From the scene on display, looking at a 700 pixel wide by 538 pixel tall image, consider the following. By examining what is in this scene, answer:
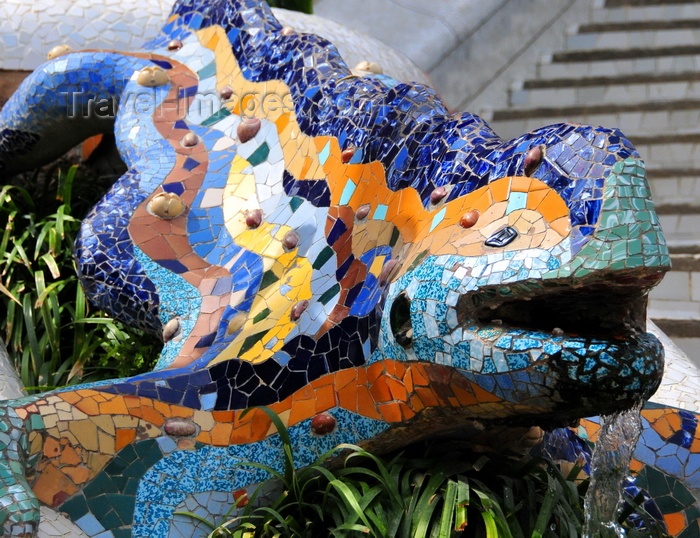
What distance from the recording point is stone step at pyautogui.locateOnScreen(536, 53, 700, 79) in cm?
772

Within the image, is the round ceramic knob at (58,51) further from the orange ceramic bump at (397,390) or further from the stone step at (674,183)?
the stone step at (674,183)

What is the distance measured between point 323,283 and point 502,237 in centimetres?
66

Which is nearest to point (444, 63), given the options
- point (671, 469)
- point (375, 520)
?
point (671, 469)

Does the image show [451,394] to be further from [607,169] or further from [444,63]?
[444,63]

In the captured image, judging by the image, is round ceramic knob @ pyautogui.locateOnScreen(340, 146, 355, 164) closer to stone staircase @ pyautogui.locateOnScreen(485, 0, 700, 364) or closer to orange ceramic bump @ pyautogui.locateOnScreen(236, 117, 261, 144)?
orange ceramic bump @ pyautogui.locateOnScreen(236, 117, 261, 144)

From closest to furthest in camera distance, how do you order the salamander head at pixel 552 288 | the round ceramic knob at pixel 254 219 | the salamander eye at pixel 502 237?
the salamander head at pixel 552 288 → the salamander eye at pixel 502 237 → the round ceramic knob at pixel 254 219

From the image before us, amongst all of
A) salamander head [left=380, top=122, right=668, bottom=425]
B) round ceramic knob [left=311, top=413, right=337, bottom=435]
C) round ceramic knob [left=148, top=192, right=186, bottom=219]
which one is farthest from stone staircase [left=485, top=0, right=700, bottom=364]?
salamander head [left=380, top=122, right=668, bottom=425]

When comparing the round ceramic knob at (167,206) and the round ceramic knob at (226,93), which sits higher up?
the round ceramic knob at (226,93)

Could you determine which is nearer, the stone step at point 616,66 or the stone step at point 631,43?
the stone step at point 616,66

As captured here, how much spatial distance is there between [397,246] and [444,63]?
193 inches

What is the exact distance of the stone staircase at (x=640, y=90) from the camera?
22.7 ft

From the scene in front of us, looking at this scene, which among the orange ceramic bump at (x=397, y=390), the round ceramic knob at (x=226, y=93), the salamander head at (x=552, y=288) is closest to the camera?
the salamander head at (x=552, y=288)

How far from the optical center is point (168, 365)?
3178mm

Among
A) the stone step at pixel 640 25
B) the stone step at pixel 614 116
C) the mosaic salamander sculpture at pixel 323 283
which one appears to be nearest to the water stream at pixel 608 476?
the mosaic salamander sculpture at pixel 323 283
